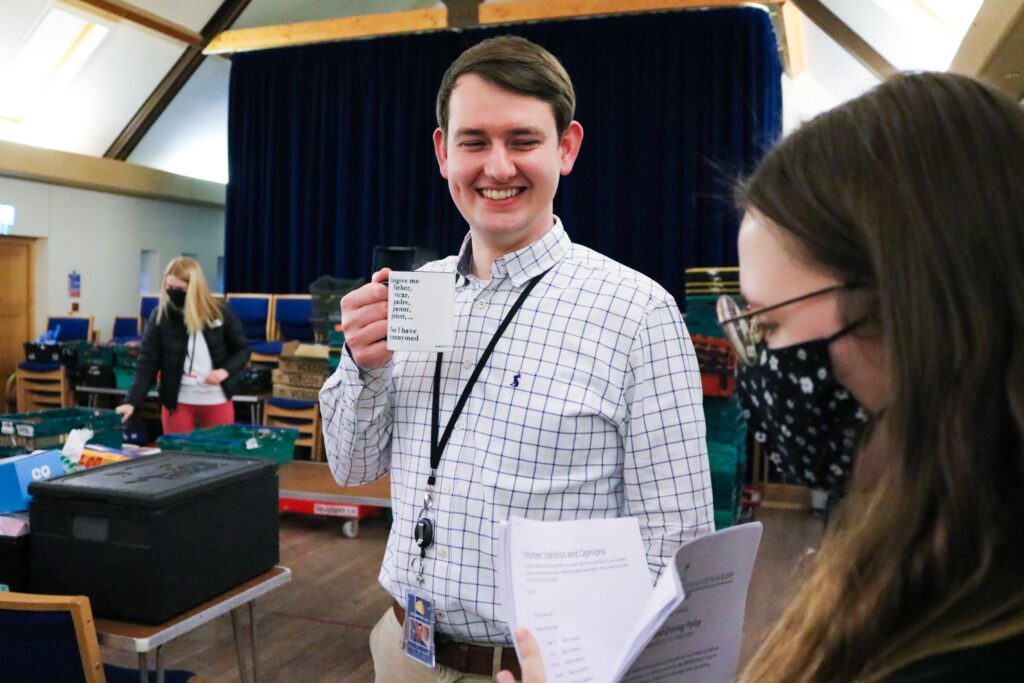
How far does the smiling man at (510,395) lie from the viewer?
1.31 meters

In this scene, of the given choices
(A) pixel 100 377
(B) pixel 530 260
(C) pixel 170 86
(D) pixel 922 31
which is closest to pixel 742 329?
(B) pixel 530 260

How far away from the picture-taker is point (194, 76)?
9.96 m

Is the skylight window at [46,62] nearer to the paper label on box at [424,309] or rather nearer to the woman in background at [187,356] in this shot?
the woman in background at [187,356]

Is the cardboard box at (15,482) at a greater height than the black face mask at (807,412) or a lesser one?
lesser

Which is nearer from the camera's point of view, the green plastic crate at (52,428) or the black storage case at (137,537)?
the black storage case at (137,537)

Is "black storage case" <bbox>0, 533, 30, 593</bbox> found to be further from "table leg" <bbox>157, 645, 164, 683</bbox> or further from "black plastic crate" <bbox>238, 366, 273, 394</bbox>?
"black plastic crate" <bbox>238, 366, 273, 394</bbox>

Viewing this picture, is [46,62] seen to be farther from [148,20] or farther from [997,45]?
[997,45]

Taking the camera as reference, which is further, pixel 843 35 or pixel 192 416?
pixel 843 35

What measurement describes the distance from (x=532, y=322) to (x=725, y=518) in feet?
11.1

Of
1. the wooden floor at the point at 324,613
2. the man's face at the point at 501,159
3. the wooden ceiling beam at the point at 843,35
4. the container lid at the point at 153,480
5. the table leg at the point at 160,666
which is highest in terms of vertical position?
the wooden ceiling beam at the point at 843,35

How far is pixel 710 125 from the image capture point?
26.1ft

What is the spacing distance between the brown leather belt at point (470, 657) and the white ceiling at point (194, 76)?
491cm

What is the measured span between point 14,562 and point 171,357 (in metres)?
2.92

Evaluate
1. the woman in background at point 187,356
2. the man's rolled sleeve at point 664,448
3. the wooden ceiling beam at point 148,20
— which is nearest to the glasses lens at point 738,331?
the man's rolled sleeve at point 664,448
